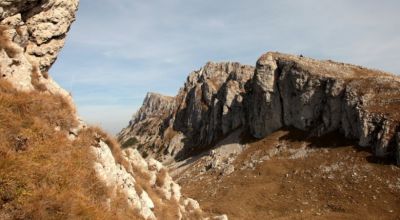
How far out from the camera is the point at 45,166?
12.4 m

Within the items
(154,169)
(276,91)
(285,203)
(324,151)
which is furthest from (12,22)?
(276,91)

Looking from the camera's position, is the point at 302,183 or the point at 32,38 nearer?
the point at 32,38

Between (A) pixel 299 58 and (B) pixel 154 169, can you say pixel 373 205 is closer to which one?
(B) pixel 154 169

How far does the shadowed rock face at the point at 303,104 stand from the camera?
207ft

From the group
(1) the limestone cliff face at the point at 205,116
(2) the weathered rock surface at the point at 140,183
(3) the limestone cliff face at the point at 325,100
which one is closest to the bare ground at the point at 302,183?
(3) the limestone cliff face at the point at 325,100

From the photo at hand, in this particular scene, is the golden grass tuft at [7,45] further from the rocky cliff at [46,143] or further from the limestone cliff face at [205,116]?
the limestone cliff face at [205,116]

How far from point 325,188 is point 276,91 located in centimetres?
3543

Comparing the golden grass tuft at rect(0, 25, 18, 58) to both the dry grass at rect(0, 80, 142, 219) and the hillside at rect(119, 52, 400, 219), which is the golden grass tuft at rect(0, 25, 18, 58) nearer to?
the dry grass at rect(0, 80, 142, 219)

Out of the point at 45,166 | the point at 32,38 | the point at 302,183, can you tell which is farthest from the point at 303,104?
the point at 45,166

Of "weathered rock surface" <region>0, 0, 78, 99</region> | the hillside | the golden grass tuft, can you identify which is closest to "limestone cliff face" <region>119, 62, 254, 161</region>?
the hillside

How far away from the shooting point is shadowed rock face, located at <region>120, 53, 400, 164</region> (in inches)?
2489

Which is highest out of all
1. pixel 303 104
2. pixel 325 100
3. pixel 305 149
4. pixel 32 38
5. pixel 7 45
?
pixel 32 38

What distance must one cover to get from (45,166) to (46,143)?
1886mm

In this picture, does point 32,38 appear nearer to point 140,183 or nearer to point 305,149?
point 140,183
